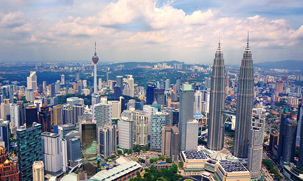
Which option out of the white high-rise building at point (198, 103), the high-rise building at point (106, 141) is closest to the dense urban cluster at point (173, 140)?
the high-rise building at point (106, 141)

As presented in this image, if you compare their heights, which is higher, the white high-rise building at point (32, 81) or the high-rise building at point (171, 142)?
the white high-rise building at point (32, 81)

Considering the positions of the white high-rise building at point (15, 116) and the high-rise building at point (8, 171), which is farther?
the white high-rise building at point (15, 116)

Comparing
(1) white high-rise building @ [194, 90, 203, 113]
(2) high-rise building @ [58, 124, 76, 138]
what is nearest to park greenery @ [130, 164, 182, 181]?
(2) high-rise building @ [58, 124, 76, 138]

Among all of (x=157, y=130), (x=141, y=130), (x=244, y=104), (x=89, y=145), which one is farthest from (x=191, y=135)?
(x=89, y=145)

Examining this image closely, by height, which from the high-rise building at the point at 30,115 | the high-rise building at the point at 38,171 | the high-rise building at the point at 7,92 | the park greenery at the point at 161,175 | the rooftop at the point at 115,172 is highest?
the high-rise building at the point at 7,92

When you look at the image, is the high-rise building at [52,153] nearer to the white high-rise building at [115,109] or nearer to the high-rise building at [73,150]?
the high-rise building at [73,150]

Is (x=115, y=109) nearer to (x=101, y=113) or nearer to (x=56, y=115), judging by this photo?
(x=101, y=113)

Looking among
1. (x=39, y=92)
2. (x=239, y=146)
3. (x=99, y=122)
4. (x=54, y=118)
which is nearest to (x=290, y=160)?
(x=239, y=146)
